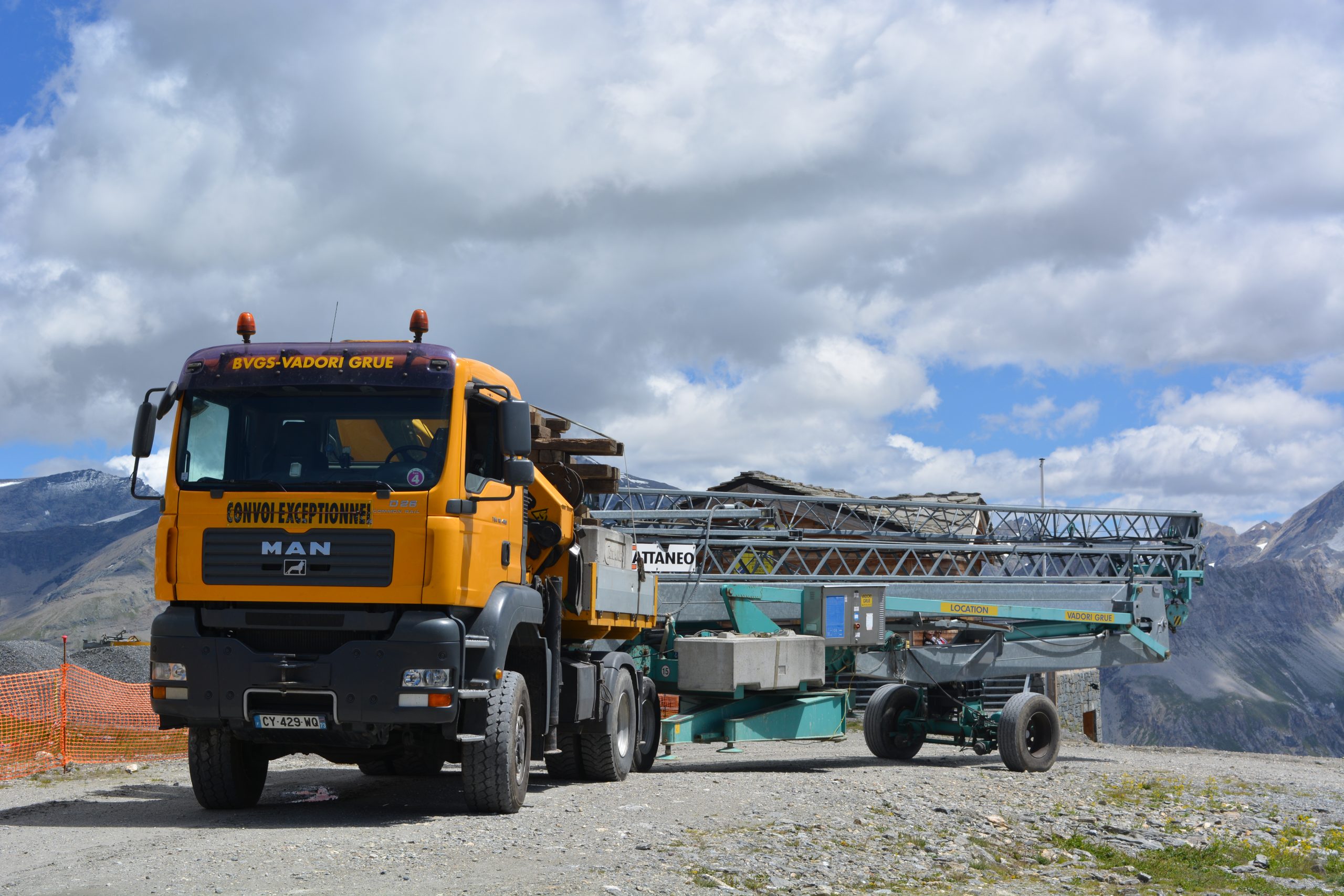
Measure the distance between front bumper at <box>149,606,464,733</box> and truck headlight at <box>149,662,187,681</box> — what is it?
3 cm

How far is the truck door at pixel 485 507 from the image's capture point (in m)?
9.96

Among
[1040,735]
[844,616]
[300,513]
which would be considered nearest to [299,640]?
[300,513]

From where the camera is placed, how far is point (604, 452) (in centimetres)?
1272

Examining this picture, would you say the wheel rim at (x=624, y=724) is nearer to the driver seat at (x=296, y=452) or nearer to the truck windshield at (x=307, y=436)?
the truck windshield at (x=307, y=436)

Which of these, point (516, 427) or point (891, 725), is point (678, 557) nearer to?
point (891, 725)

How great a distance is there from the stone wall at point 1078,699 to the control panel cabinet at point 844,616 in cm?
2149

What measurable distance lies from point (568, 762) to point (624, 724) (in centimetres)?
71

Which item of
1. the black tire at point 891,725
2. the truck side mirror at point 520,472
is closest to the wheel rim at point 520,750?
the truck side mirror at point 520,472

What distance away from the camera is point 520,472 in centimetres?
1022

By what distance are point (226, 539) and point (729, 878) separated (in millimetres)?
4494

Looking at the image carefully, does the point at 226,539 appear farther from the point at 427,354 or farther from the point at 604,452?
the point at 604,452

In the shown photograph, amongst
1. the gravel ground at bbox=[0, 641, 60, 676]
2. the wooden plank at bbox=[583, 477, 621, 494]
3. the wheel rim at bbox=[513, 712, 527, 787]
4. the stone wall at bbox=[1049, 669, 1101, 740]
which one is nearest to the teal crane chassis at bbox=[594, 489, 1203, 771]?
the wooden plank at bbox=[583, 477, 621, 494]

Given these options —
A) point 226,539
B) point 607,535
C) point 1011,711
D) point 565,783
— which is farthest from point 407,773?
point 1011,711

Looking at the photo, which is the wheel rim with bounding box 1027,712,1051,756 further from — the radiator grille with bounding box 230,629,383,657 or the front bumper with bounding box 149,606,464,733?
the radiator grille with bounding box 230,629,383,657
